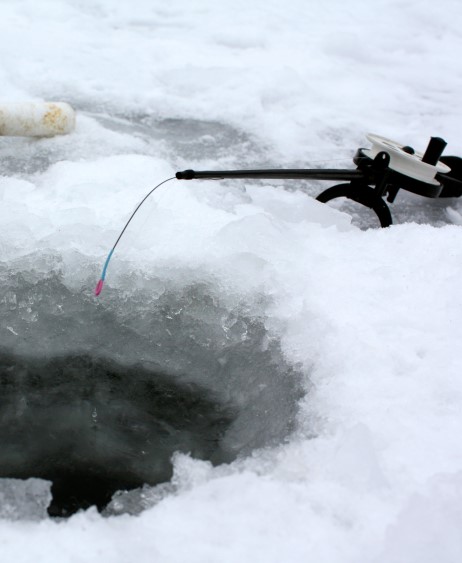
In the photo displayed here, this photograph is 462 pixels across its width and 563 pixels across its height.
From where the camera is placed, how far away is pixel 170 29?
433 centimetres

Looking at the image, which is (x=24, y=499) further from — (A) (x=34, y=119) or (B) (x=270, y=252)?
(A) (x=34, y=119)

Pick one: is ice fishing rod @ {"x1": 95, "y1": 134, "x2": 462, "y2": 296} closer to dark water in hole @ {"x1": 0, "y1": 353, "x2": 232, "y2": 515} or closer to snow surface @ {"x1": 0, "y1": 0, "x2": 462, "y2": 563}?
snow surface @ {"x1": 0, "y1": 0, "x2": 462, "y2": 563}

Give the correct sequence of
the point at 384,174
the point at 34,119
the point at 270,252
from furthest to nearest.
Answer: the point at 34,119, the point at 384,174, the point at 270,252

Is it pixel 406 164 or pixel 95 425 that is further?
pixel 406 164

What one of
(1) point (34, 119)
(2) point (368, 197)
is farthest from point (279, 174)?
(1) point (34, 119)

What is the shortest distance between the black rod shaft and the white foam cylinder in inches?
37.4

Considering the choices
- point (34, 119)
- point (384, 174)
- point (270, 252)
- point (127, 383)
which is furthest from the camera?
point (34, 119)

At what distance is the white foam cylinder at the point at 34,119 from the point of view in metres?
2.59

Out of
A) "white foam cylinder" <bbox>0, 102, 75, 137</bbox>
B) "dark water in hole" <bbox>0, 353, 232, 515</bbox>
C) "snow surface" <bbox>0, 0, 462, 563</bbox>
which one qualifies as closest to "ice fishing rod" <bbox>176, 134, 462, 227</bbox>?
"snow surface" <bbox>0, 0, 462, 563</bbox>

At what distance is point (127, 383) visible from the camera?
5.82 feet

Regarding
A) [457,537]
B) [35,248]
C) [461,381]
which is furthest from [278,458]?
[35,248]

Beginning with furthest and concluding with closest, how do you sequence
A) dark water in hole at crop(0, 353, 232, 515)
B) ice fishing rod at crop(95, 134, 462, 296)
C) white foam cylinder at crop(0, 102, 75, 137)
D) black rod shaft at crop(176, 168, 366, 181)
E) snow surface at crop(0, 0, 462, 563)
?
1. white foam cylinder at crop(0, 102, 75, 137)
2. ice fishing rod at crop(95, 134, 462, 296)
3. black rod shaft at crop(176, 168, 366, 181)
4. dark water in hole at crop(0, 353, 232, 515)
5. snow surface at crop(0, 0, 462, 563)

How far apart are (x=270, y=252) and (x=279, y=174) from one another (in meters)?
0.29

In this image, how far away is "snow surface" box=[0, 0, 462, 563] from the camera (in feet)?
3.96
